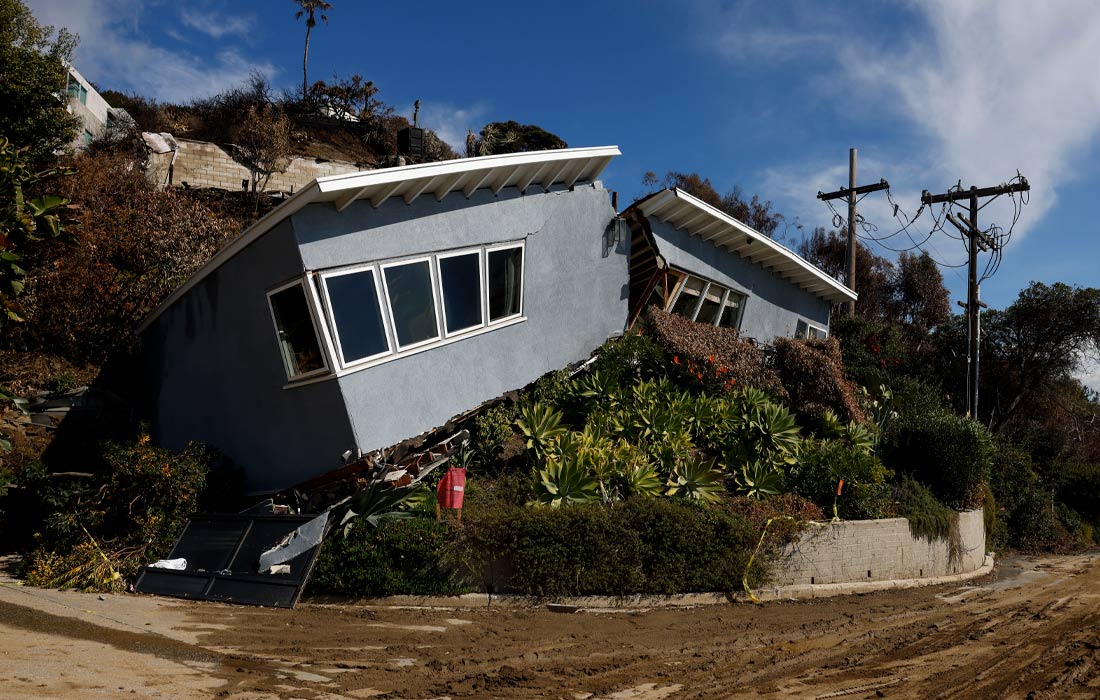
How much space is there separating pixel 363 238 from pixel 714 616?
272 inches

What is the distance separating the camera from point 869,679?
22.4 feet

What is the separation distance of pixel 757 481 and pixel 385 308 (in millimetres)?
6654

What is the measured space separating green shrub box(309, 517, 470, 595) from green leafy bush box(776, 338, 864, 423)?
9240mm

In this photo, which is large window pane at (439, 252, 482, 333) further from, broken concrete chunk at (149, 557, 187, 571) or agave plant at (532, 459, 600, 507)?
broken concrete chunk at (149, 557, 187, 571)

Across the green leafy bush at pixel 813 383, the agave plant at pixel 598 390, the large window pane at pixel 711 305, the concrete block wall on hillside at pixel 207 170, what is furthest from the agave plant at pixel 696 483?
the concrete block wall on hillside at pixel 207 170

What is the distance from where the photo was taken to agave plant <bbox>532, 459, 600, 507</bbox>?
34.6 ft

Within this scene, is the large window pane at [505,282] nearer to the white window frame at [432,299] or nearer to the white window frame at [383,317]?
the white window frame at [383,317]

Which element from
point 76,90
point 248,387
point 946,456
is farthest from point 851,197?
point 76,90

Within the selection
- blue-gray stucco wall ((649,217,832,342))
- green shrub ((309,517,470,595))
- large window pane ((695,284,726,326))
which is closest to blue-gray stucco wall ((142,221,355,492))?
green shrub ((309,517,470,595))

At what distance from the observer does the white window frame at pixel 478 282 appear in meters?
11.4

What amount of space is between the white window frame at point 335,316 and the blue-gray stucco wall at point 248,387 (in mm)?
371

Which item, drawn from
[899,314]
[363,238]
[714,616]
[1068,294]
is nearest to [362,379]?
[363,238]

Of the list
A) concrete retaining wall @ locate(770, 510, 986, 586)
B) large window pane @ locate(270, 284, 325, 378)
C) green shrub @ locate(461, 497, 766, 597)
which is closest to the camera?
green shrub @ locate(461, 497, 766, 597)

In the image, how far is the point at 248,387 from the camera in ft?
37.7
